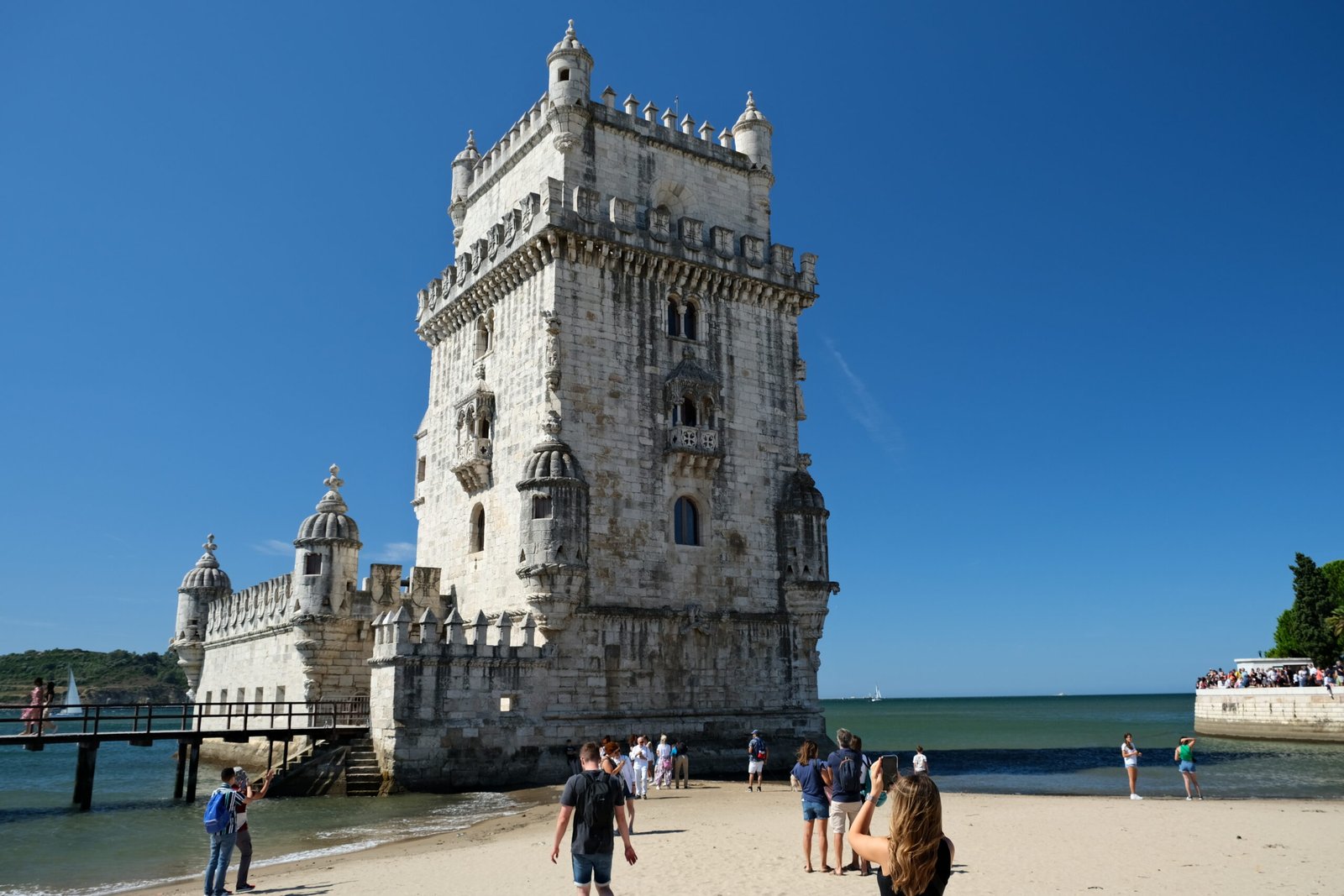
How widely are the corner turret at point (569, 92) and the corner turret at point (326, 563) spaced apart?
49.0 feet

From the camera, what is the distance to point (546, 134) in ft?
116

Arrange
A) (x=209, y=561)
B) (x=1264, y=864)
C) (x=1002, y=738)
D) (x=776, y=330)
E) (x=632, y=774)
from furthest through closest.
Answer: (x=1002, y=738) → (x=209, y=561) → (x=776, y=330) → (x=632, y=774) → (x=1264, y=864)

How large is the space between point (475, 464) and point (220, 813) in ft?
69.3

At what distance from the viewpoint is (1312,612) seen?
60500 millimetres

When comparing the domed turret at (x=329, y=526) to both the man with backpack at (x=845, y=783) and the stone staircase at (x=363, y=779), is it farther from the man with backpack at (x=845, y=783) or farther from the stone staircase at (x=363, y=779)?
the man with backpack at (x=845, y=783)

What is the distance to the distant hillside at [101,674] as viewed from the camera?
12056 cm

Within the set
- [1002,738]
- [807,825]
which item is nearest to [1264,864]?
[807,825]

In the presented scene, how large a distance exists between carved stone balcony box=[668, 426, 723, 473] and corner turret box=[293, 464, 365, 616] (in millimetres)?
11797

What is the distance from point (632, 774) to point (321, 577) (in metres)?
15.6

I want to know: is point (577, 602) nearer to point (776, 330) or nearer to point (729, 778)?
point (729, 778)

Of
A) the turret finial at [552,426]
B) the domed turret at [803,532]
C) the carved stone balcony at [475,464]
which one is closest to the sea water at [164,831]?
the turret finial at [552,426]

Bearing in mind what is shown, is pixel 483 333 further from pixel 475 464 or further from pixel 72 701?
pixel 72 701

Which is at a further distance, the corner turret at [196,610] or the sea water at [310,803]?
the corner turret at [196,610]

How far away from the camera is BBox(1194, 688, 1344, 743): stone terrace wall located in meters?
49.9
